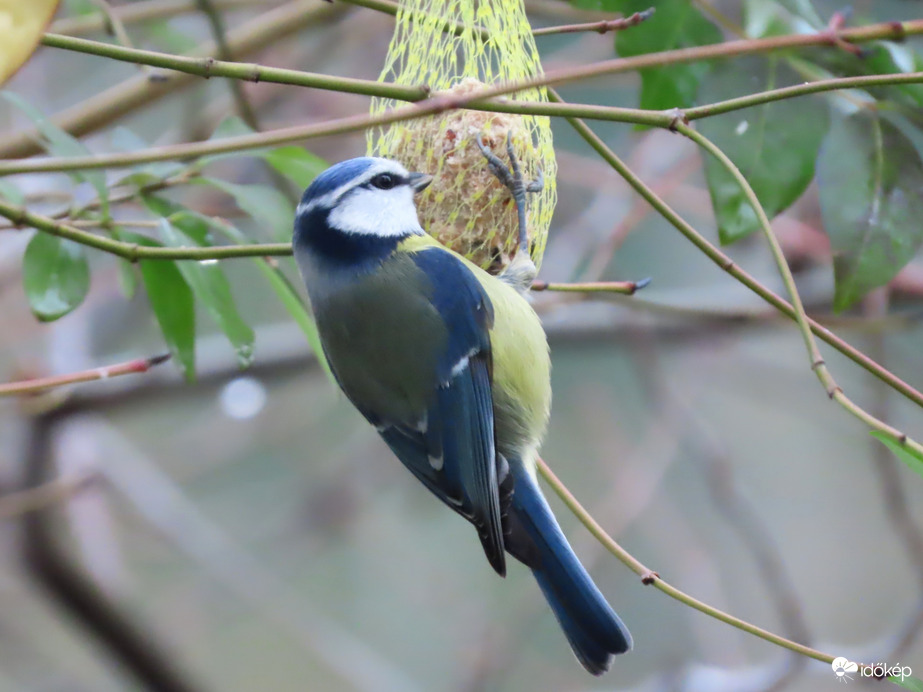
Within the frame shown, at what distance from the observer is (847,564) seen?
13.5ft

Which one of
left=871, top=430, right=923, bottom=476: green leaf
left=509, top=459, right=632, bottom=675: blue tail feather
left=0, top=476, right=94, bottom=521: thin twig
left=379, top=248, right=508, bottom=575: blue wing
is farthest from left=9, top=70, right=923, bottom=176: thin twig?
left=0, top=476, right=94, bottom=521: thin twig

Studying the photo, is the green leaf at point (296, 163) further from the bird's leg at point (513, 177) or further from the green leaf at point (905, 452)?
the green leaf at point (905, 452)

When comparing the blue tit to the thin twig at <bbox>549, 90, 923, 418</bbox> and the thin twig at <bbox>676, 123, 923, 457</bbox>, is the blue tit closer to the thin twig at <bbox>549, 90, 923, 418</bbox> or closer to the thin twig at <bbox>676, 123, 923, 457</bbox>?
the thin twig at <bbox>549, 90, 923, 418</bbox>

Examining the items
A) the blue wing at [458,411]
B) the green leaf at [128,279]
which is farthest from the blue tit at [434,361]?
the green leaf at [128,279]

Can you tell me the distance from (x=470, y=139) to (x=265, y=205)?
0.93ft

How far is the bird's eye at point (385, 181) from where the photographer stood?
4.15 ft

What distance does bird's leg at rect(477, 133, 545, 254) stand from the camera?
1304 mm

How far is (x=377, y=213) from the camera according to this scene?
4.44ft

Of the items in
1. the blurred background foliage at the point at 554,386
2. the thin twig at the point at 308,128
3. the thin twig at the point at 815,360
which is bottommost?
the blurred background foliage at the point at 554,386

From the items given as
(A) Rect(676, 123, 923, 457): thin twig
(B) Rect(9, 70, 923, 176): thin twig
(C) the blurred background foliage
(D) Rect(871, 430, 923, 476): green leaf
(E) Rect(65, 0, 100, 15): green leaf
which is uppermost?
(B) Rect(9, 70, 923, 176): thin twig

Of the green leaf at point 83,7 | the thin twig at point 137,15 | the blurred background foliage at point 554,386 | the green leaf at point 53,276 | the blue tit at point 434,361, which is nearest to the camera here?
the green leaf at point 53,276

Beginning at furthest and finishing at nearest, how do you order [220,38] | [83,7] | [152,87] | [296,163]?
[152,87] → [83,7] → [220,38] → [296,163]

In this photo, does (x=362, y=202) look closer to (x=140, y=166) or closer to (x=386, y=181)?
(x=386, y=181)

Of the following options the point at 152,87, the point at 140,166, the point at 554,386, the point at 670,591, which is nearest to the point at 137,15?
the point at 152,87
